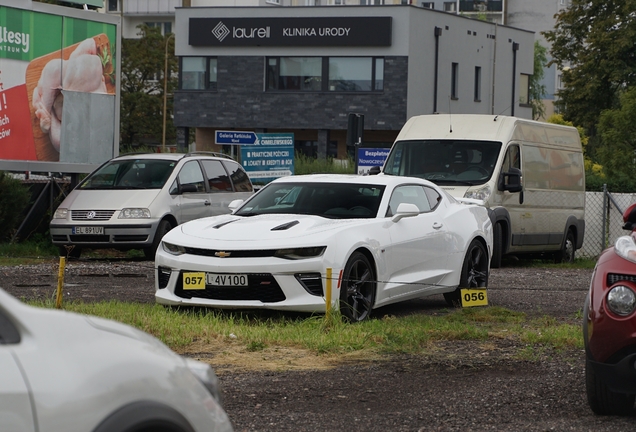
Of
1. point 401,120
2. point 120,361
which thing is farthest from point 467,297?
point 401,120

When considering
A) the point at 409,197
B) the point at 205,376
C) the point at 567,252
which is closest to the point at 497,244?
the point at 567,252

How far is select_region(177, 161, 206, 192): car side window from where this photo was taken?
62.8 ft

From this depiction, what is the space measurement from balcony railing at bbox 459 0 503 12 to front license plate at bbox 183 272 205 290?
96641 millimetres

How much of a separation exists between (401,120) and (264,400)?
49.5 m

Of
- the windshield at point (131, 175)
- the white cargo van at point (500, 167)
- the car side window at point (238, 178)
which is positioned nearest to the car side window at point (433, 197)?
the white cargo van at point (500, 167)

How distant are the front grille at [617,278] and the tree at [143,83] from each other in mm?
71449

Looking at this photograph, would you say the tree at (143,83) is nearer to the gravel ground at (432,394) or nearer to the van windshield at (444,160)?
the van windshield at (444,160)

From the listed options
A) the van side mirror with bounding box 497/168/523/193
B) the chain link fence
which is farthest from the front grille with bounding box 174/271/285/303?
the chain link fence

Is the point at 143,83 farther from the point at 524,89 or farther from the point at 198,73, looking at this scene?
the point at 524,89

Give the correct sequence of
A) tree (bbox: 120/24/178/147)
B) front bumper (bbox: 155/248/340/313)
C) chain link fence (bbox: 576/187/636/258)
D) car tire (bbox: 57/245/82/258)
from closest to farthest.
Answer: front bumper (bbox: 155/248/340/313) < car tire (bbox: 57/245/82/258) < chain link fence (bbox: 576/187/636/258) < tree (bbox: 120/24/178/147)

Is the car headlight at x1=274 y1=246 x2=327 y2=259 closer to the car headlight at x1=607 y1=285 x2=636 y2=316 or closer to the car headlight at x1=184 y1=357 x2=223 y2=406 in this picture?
the car headlight at x1=607 y1=285 x2=636 y2=316

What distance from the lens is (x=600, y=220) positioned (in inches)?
982

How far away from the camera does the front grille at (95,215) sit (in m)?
18.1

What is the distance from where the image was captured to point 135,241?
18.0 metres
